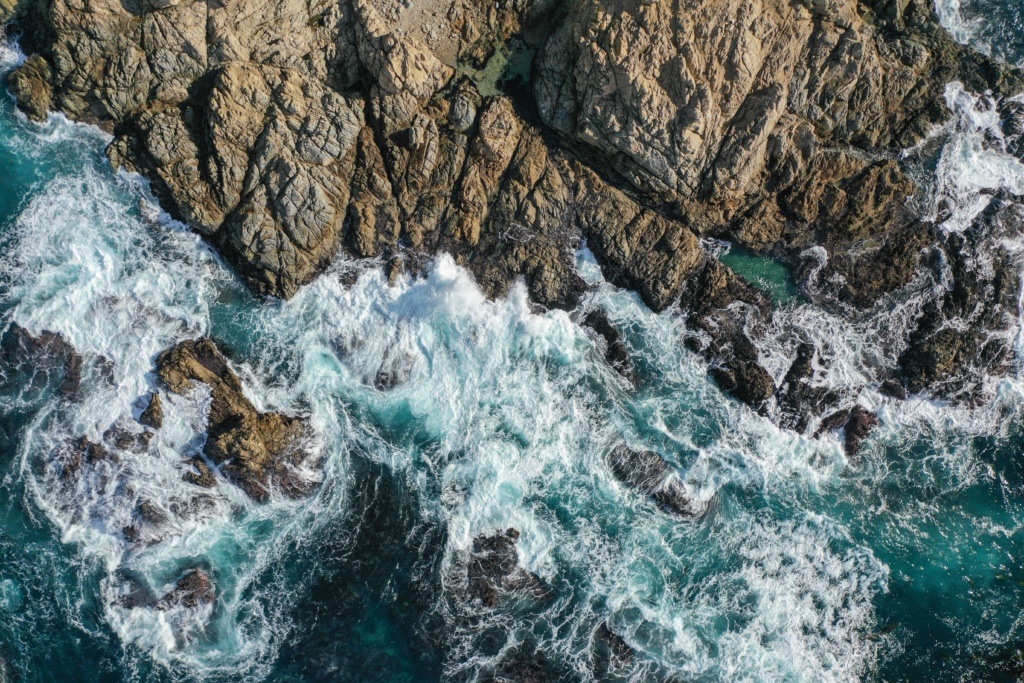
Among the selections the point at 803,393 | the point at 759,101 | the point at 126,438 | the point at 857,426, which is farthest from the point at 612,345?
the point at 126,438

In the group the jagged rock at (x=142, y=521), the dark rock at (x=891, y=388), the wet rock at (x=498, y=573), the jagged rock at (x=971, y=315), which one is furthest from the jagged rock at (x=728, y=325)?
the jagged rock at (x=142, y=521)

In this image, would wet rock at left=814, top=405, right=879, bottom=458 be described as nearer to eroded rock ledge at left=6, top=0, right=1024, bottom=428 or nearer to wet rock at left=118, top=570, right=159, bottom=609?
eroded rock ledge at left=6, top=0, right=1024, bottom=428

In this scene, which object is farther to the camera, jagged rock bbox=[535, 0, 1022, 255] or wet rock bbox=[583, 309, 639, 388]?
wet rock bbox=[583, 309, 639, 388]

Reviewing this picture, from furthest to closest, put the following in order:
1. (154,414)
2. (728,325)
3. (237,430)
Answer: (728,325) < (154,414) < (237,430)

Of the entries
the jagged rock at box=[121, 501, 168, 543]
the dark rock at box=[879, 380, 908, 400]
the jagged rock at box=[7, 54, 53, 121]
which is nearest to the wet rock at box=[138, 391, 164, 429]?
the jagged rock at box=[121, 501, 168, 543]

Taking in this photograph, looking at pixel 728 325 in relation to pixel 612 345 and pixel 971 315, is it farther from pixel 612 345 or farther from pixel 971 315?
pixel 971 315

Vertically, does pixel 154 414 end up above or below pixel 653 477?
below
